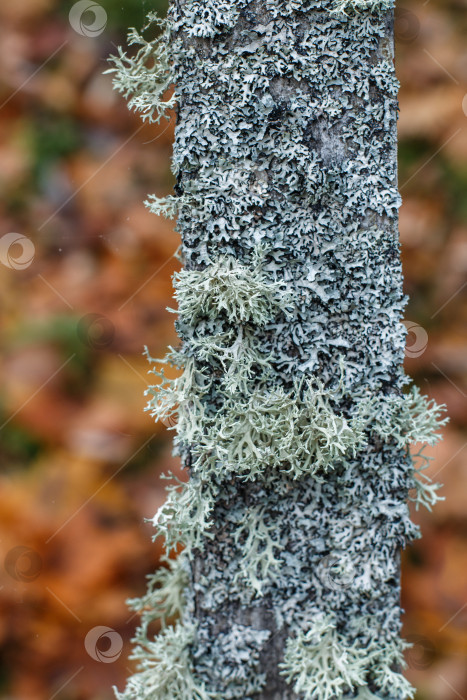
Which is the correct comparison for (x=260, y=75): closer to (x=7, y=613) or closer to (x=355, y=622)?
(x=355, y=622)

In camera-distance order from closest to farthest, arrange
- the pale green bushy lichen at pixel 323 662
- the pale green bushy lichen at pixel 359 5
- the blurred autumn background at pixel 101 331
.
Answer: the pale green bushy lichen at pixel 359 5
the pale green bushy lichen at pixel 323 662
the blurred autumn background at pixel 101 331

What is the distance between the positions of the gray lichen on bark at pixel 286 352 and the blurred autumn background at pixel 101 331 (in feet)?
3.28

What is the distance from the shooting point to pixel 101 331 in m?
1.93

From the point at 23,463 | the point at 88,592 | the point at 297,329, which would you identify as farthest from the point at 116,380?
the point at 297,329

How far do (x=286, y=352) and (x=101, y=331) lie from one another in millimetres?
1306

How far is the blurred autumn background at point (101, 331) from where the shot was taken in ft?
5.63

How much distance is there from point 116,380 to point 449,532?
1.15m

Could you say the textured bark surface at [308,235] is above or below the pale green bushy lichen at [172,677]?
above

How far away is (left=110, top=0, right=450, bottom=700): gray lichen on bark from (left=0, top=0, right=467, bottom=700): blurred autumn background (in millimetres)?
1001

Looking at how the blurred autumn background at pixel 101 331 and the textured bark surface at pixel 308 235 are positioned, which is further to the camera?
the blurred autumn background at pixel 101 331

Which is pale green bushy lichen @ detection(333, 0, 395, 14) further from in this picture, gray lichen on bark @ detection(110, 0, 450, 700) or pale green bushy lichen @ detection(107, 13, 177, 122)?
pale green bushy lichen @ detection(107, 13, 177, 122)

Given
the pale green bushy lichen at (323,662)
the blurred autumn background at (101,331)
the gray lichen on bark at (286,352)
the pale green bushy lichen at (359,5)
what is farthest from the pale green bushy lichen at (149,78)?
the blurred autumn background at (101,331)

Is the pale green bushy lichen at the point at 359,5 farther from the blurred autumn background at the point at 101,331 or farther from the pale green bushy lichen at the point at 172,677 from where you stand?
the blurred autumn background at the point at 101,331

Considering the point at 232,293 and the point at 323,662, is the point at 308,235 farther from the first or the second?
the point at 323,662
